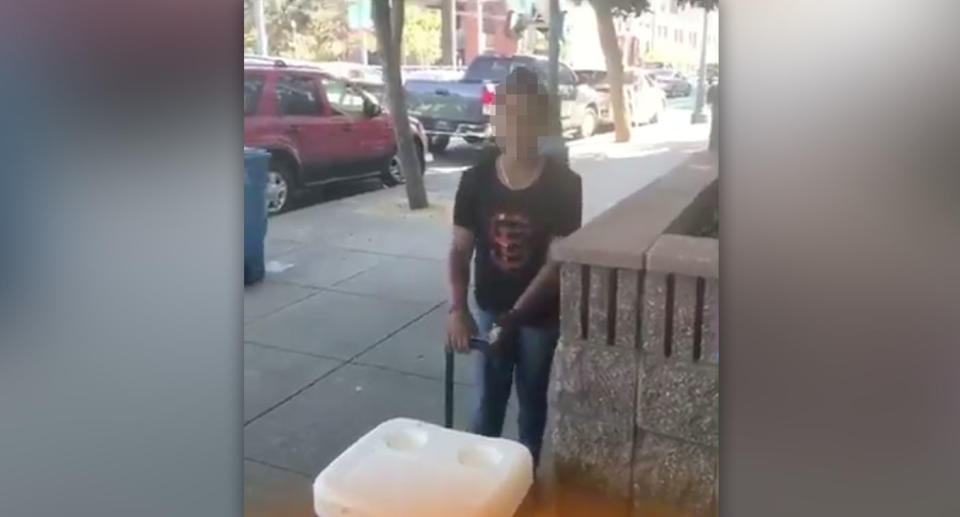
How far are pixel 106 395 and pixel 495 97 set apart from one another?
88 cm

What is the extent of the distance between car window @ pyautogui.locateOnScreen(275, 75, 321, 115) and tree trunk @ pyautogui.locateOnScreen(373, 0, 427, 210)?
0.15 meters

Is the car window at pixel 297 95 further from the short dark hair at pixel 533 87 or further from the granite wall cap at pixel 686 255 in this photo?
the granite wall cap at pixel 686 255

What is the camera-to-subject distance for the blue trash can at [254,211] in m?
1.49

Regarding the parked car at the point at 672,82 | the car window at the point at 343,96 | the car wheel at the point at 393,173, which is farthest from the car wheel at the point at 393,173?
the parked car at the point at 672,82

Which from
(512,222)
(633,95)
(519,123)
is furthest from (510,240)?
(633,95)

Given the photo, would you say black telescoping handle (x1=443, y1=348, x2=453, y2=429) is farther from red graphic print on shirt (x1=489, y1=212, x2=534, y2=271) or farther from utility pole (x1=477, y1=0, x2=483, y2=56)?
utility pole (x1=477, y1=0, x2=483, y2=56)

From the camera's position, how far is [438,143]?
1373 millimetres

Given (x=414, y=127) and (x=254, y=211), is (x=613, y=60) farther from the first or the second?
(x=254, y=211)

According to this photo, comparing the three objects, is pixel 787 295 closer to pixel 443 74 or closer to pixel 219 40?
pixel 443 74

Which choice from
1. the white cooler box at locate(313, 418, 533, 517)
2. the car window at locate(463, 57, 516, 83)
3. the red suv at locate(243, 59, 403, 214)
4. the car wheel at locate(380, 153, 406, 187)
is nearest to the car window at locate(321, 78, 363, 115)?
the red suv at locate(243, 59, 403, 214)

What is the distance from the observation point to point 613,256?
1.29 metres

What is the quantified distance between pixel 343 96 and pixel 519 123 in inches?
12.4

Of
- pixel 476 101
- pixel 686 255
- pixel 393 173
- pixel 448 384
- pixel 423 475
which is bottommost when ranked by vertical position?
pixel 423 475

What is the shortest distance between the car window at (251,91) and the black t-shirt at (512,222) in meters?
0.39
